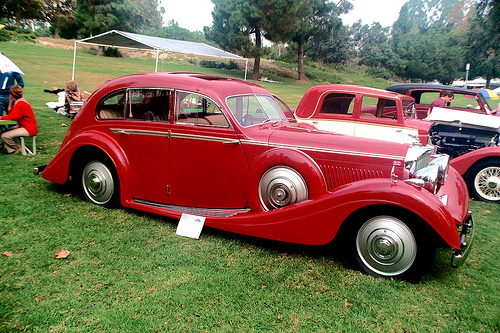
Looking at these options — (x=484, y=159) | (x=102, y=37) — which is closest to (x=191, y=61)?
(x=102, y=37)

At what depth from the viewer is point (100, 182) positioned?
14.7ft

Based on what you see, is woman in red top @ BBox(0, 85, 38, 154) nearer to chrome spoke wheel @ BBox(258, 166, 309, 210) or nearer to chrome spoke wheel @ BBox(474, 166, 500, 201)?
chrome spoke wheel @ BBox(258, 166, 309, 210)

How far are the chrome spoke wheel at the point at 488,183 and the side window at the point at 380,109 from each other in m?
1.89

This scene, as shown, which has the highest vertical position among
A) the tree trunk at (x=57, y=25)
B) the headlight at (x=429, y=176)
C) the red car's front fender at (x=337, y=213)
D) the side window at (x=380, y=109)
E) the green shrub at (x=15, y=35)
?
the tree trunk at (x=57, y=25)

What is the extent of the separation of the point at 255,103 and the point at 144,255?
2.19 metres

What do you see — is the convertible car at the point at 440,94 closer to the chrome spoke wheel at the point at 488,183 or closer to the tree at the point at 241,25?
the chrome spoke wheel at the point at 488,183

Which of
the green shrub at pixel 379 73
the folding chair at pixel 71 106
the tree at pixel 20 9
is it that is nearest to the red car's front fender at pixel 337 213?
the folding chair at pixel 71 106

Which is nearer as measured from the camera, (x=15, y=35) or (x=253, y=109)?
(x=253, y=109)

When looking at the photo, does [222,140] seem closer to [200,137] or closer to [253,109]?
[200,137]

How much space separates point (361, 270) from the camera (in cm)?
330

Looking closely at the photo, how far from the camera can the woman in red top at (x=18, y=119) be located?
6562 mm

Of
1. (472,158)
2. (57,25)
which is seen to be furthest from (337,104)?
(57,25)

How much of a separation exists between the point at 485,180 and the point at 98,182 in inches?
251

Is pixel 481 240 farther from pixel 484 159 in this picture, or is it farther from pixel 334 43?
pixel 334 43
